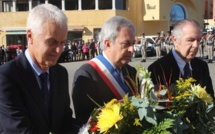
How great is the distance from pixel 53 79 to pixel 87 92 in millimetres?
324

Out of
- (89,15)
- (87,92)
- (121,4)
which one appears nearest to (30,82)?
(87,92)

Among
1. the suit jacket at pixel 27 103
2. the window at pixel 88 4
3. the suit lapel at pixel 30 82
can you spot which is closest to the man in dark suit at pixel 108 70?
the suit jacket at pixel 27 103

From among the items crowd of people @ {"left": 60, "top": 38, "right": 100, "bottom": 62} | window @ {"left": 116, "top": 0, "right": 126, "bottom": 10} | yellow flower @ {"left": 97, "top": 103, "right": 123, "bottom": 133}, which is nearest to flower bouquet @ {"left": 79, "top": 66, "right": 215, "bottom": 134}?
yellow flower @ {"left": 97, "top": 103, "right": 123, "bottom": 133}

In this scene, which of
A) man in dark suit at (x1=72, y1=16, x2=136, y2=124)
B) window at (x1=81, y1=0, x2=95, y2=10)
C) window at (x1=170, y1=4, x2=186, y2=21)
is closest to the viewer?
man in dark suit at (x1=72, y1=16, x2=136, y2=124)

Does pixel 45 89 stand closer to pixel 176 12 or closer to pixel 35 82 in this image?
pixel 35 82

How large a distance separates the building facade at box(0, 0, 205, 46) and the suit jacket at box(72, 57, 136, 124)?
38.9m

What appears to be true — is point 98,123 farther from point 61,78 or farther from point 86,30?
point 86,30

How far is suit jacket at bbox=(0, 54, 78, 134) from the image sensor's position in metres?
2.29

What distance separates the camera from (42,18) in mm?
2430

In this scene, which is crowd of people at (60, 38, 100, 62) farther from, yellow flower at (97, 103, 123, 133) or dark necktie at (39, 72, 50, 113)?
yellow flower at (97, 103, 123, 133)

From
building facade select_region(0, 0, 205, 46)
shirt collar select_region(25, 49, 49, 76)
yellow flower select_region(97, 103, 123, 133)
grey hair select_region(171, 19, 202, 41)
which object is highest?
building facade select_region(0, 0, 205, 46)

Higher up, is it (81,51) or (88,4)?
(88,4)

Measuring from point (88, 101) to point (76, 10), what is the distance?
40547 mm

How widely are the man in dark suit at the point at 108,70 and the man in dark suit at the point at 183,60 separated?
24.8 inches
